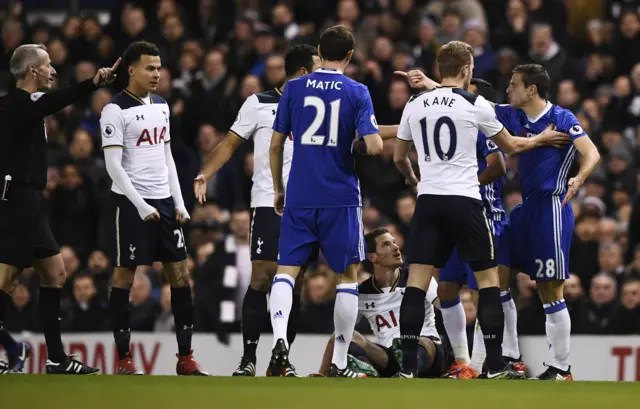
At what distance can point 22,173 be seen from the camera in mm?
10633

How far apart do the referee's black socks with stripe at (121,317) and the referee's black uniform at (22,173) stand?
2.24ft

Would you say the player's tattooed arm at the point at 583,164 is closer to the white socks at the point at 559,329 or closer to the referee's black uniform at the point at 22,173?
the white socks at the point at 559,329

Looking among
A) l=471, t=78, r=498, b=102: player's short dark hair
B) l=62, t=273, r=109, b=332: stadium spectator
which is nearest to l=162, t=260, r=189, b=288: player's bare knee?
l=471, t=78, r=498, b=102: player's short dark hair

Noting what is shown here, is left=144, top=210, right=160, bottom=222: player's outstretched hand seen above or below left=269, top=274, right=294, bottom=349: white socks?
above

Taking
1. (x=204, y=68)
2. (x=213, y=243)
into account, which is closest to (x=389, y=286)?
(x=213, y=243)

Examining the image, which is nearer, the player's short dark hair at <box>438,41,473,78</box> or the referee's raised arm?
the player's short dark hair at <box>438,41,473,78</box>

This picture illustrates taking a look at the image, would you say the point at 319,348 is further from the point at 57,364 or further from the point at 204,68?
the point at 204,68

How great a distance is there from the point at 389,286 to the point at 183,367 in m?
2.00

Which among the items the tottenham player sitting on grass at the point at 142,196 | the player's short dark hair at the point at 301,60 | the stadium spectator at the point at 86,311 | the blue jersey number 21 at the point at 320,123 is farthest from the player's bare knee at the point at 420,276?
the stadium spectator at the point at 86,311

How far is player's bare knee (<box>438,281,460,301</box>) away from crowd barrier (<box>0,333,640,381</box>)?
3.28 metres

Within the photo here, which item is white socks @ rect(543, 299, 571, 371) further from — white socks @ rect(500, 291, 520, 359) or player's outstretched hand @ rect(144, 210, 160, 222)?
player's outstretched hand @ rect(144, 210, 160, 222)

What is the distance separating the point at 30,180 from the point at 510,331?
404cm

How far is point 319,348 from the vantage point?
14.3m

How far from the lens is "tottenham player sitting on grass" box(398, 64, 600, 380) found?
34.6 feet
